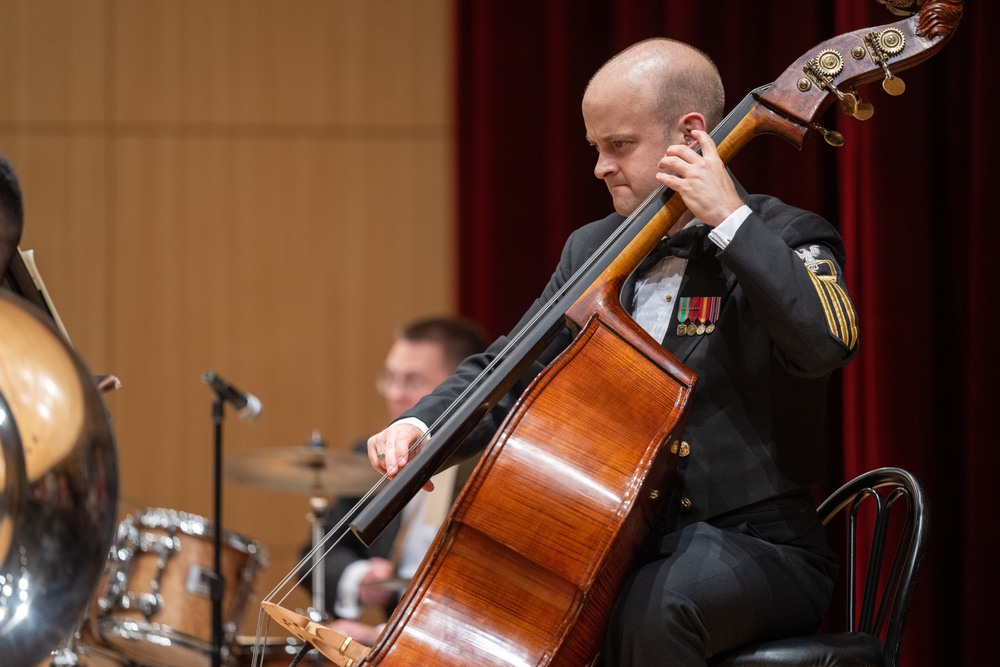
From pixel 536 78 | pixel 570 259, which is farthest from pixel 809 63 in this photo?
pixel 536 78

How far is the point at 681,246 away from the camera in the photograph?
1.94m

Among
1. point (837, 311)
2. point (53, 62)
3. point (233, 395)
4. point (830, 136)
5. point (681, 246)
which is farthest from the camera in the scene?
point (53, 62)

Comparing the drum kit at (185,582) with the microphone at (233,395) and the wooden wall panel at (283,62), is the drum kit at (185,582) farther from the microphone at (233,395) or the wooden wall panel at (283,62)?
the wooden wall panel at (283,62)

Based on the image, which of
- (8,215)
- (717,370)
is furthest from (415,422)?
(8,215)

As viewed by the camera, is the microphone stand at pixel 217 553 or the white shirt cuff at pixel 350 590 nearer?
the microphone stand at pixel 217 553

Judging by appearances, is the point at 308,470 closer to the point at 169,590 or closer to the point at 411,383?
the point at 411,383

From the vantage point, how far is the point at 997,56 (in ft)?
7.88

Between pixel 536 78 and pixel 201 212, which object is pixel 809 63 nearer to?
pixel 536 78

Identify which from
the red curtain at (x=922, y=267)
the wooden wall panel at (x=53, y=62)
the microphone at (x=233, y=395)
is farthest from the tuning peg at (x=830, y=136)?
the wooden wall panel at (x=53, y=62)

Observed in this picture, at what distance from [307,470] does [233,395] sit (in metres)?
0.62

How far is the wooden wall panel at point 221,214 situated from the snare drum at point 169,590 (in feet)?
3.37

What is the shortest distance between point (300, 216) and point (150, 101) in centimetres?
72

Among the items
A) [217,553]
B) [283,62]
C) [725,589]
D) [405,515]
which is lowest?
[405,515]

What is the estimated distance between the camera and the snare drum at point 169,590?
10.6 ft
